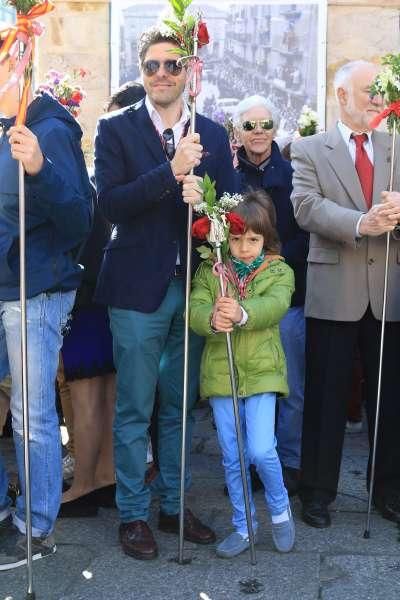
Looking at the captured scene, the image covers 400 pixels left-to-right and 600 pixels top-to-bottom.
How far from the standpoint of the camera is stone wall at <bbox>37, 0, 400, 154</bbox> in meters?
11.1

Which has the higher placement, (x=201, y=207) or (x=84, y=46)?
(x=84, y=46)

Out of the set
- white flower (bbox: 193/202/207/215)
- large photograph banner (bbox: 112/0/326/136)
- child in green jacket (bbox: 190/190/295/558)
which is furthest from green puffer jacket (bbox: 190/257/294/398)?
large photograph banner (bbox: 112/0/326/136)

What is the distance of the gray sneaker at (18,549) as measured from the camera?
430 cm

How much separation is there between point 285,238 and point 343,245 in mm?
672

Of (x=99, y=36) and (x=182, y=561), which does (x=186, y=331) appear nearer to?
(x=182, y=561)

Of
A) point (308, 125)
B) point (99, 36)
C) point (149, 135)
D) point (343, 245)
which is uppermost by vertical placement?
point (99, 36)

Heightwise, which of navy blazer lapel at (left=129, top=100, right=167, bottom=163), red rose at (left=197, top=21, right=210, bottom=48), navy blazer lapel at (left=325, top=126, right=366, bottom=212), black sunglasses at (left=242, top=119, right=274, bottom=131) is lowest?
navy blazer lapel at (left=325, top=126, right=366, bottom=212)

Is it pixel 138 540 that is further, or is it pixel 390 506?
pixel 390 506

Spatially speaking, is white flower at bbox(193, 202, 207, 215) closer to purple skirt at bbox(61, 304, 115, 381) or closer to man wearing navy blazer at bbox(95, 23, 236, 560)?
man wearing navy blazer at bbox(95, 23, 236, 560)

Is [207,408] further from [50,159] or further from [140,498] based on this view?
[50,159]

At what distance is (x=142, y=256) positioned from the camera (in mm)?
4465

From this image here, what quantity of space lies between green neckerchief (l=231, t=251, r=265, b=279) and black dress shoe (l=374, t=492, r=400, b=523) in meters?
1.26

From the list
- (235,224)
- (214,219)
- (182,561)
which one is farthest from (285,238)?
(182,561)

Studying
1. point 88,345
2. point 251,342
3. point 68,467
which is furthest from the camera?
point 68,467
